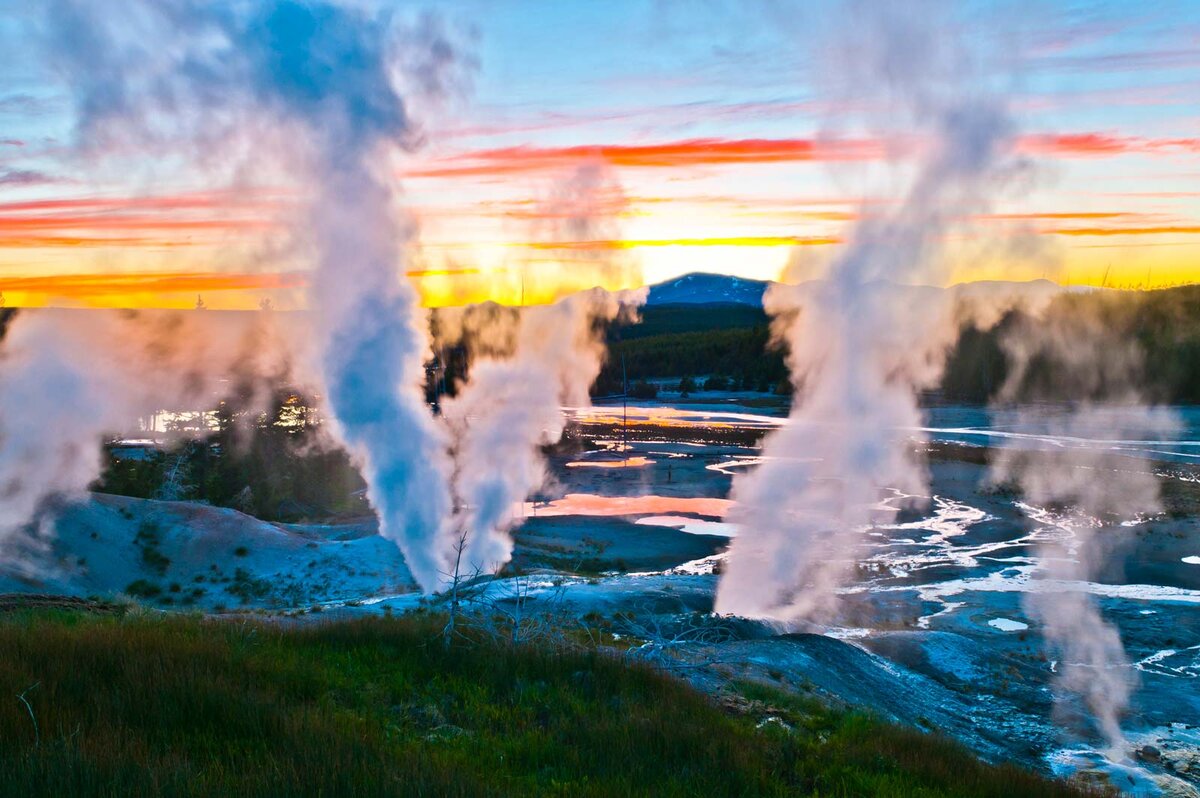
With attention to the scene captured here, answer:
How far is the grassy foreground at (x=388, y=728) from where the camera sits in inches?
218

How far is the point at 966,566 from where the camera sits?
87.7 feet

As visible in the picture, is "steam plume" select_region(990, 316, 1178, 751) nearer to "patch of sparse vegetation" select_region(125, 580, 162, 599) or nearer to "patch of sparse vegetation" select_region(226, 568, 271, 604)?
"patch of sparse vegetation" select_region(226, 568, 271, 604)

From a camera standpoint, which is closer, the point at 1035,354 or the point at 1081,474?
the point at 1081,474

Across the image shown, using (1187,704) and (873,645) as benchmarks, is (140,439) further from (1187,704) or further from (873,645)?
(1187,704)

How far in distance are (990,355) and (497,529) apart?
70.5m

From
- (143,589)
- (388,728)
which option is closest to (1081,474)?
(143,589)

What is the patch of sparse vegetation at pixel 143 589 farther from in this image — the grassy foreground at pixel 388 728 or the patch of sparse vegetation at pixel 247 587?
the grassy foreground at pixel 388 728

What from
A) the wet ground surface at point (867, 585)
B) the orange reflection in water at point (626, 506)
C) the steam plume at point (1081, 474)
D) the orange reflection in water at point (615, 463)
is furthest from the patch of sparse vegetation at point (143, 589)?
the orange reflection in water at point (615, 463)

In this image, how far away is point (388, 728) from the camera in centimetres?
716

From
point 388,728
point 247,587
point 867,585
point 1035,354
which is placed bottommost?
point 867,585

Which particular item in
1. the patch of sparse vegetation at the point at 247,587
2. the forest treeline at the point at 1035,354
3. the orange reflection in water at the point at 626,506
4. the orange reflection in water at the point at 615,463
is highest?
the forest treeline at the point at 1035,354

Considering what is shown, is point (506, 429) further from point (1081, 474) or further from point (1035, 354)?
point (1035, 354)

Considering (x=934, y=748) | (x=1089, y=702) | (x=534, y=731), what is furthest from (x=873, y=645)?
(x=534, y=731)

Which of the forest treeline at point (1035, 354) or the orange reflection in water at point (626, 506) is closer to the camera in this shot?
the orange reflection in water at point (626, 506)
